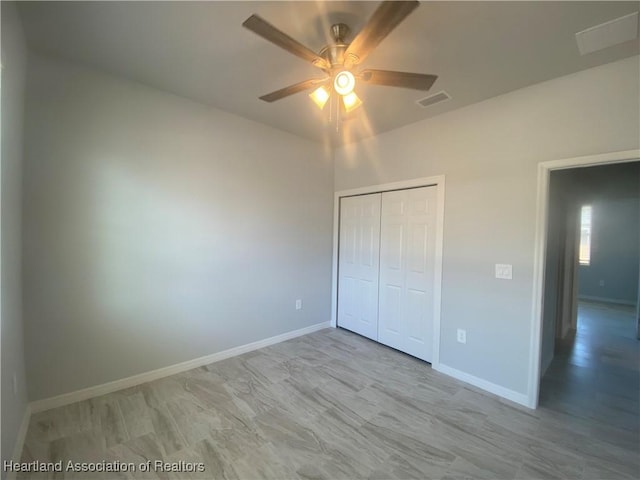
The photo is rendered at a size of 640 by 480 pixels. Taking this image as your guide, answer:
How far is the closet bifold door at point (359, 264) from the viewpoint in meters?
3.57

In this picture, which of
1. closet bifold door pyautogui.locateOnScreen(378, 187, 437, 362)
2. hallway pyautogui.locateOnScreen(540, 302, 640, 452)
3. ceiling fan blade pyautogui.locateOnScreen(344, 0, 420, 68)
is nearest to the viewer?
ceiling fan blade pyautogui.locateOnScreen(344, 0, 420, 68)

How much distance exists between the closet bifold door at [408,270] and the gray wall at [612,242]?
4372 mm

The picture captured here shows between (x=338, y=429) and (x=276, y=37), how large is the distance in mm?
2554

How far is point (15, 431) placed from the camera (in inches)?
65.2

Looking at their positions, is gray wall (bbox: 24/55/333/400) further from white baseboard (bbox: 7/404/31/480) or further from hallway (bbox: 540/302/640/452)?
hallway (bbox: 540/302/640/452)

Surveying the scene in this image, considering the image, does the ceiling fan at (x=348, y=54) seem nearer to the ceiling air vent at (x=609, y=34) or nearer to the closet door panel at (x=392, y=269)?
the ceiling air vent at (x=609, y=34)

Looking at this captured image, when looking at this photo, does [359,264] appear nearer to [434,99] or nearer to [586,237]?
[434,99]

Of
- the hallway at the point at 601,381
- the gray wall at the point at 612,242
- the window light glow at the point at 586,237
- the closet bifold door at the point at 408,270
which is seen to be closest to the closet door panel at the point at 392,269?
the closet bifold door at the point at 408,270

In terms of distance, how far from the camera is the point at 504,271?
2412 mm

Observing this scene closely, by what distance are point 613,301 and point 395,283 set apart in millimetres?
6357

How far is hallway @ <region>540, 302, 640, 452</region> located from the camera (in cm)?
210

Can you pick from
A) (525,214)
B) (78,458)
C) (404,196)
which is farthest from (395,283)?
(78,458)

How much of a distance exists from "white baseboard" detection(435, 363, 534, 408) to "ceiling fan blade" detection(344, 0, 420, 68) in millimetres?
2931

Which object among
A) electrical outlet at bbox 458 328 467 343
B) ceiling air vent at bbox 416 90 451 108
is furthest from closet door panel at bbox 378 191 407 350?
ceiling air vent at bbox 416 90 451 108
